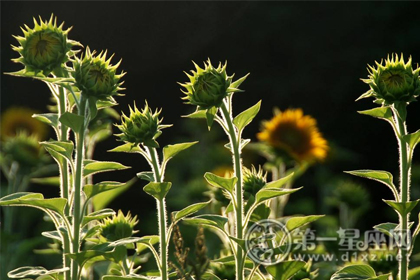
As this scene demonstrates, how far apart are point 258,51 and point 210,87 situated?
315 cm

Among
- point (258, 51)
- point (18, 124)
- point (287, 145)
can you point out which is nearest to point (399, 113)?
point (287, 145)

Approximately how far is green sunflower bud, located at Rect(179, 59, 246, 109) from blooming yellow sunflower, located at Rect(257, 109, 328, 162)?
0.87 meters

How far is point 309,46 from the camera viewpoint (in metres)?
3.94

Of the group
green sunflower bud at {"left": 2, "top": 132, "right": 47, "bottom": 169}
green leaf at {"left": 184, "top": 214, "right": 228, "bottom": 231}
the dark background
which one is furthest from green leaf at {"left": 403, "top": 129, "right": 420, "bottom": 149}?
the dark background

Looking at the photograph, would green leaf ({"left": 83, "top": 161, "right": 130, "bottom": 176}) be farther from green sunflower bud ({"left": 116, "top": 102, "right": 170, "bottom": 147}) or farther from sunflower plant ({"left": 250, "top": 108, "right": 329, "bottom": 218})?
sunflower plant ({"left": 250, "top": 108, "right": 329, "bottom": 218})

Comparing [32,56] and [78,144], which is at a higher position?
[32,56]

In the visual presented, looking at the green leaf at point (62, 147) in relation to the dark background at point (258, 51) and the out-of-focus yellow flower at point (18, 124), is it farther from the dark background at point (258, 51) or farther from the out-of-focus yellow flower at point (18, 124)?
the dark background at point (258, 51)

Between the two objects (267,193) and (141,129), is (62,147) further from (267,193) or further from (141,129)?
(267,193)

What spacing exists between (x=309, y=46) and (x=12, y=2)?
1718 millimetres

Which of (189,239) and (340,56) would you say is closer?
(189,239)

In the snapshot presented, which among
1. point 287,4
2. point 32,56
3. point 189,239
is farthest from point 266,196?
point 287,4

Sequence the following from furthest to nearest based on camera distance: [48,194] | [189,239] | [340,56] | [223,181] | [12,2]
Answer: [340,56]
[12,2]
[48,194]
[189,239]
[223,181]

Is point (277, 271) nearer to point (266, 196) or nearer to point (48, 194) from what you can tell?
point (266, 196)

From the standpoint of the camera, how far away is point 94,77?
0.87m
